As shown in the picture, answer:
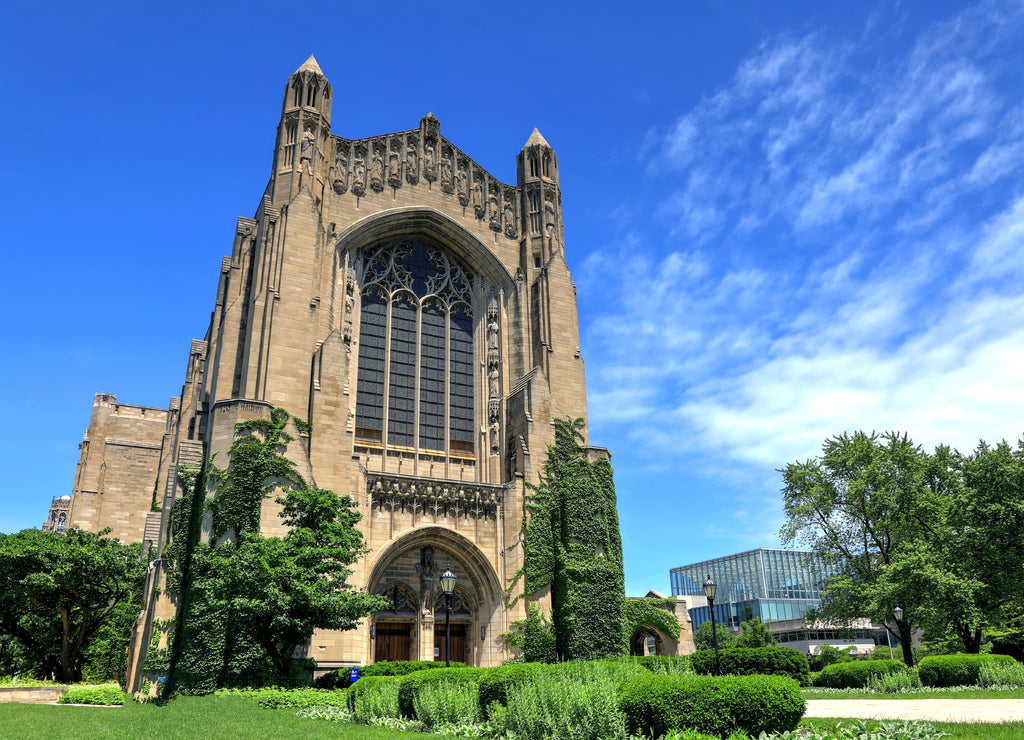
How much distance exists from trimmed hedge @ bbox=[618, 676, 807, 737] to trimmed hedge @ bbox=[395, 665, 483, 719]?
4.05m

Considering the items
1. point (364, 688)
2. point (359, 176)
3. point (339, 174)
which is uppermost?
point (359, 176)

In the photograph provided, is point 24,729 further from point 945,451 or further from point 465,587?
point 945,451

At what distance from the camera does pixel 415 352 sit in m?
32.7

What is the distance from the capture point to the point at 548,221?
3647 centimetres

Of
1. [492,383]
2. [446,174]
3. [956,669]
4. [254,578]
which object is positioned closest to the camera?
[254,578]

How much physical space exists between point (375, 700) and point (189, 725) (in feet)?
10.7

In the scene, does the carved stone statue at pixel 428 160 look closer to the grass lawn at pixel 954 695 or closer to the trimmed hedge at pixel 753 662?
the trimmed hedge at pixel 753 662

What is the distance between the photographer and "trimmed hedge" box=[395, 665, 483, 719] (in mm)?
13156

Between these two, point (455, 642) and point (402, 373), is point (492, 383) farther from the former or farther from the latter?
point (455, 642)

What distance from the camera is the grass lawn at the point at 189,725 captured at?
1105 cm

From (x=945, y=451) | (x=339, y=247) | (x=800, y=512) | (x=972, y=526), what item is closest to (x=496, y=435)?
A: (x=339, y=247)

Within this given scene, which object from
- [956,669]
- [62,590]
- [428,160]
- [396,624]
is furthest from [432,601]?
[428,160]

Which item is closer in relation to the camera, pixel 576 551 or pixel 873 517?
pixel 576 551

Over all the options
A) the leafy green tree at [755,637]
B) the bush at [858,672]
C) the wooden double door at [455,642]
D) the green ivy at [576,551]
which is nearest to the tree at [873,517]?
the bush at [858,672]
